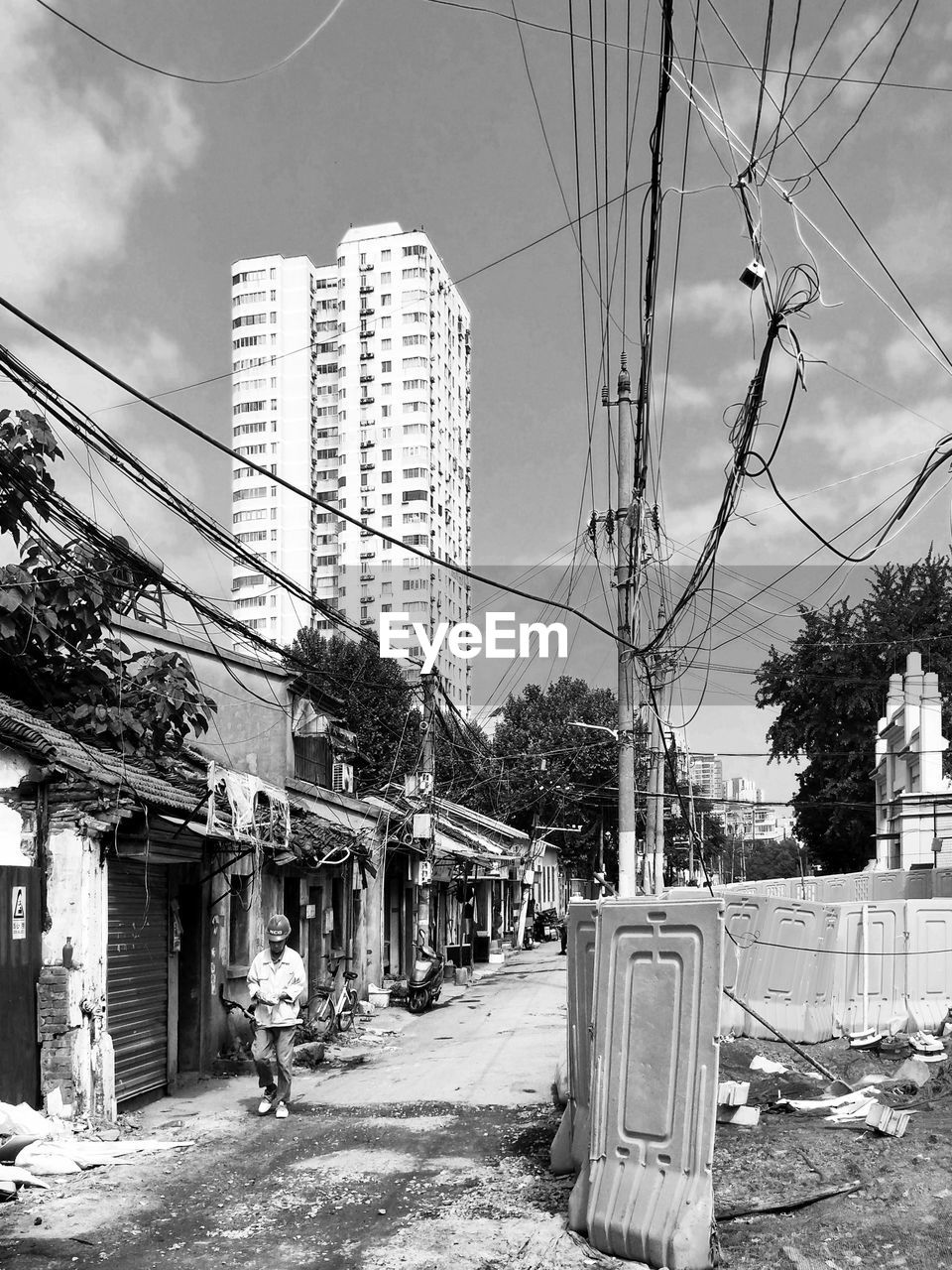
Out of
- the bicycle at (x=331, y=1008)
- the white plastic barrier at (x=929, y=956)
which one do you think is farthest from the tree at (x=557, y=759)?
the white plastic barrier at (x=929, y=956)

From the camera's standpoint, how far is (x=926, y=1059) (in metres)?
12.6

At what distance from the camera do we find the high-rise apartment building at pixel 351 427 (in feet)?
335

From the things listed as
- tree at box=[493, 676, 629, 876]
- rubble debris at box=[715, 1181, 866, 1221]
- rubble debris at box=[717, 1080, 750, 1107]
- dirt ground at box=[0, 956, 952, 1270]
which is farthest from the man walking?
tree at box=[493, 676, 629, 876]

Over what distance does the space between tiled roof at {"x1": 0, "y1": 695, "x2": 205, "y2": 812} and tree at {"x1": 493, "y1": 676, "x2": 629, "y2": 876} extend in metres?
38.5

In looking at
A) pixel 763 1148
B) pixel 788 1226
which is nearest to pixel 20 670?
pixel 763 1148

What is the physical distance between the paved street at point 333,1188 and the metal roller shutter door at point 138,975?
49 centimetres

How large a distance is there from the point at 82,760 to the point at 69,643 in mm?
3194

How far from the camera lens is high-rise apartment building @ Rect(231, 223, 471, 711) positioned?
10206 centimetres

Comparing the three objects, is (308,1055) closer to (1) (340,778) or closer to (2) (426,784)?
(2) (426,784)

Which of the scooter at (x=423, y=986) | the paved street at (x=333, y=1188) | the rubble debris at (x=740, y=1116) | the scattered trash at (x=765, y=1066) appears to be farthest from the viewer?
the scooter at (x=423, y=986)

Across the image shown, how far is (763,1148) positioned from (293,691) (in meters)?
15.7

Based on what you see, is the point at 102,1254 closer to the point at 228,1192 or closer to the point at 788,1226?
the point at 228,1192

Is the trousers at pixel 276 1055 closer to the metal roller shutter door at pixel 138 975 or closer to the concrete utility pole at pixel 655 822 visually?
the metal roller shutter door at pixel 138 975

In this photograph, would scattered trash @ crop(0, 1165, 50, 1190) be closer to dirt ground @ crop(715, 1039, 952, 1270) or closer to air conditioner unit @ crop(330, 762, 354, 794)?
dirt ground @ crop(715, 1039, 952, 1270)
